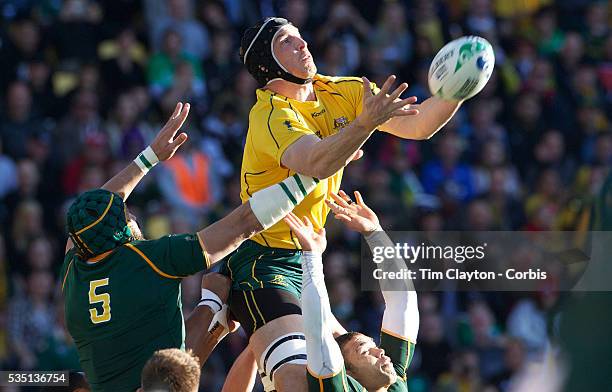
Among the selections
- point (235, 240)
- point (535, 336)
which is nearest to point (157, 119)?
point (535, 336)

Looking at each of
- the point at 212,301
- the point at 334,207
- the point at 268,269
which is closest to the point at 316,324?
the point at 268,269

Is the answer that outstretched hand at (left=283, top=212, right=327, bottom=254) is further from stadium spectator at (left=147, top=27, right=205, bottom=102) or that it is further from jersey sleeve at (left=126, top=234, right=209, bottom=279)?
stadium spectator at (left=147, top=27, right=205, bottom=102)

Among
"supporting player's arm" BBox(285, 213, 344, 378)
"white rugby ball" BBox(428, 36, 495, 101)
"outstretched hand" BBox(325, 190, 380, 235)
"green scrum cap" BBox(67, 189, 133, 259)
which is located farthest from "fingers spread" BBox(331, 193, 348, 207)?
"green scrum cap" BBox(67, 189, 133, 259)

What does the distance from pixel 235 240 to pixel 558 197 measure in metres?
7.64

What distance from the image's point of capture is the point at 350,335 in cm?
671

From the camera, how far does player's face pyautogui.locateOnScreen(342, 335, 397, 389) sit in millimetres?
6516

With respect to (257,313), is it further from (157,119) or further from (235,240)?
(157,119)

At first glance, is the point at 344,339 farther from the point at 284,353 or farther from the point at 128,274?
the point at 128,274

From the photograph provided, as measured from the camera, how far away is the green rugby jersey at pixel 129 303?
5.78 metres

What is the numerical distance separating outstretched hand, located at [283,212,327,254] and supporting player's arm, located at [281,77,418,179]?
24 cm

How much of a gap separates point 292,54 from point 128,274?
5.21 ft

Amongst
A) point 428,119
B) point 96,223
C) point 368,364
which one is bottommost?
point 368,364

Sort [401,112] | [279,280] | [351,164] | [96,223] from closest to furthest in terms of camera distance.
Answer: [96,223], [401,112], [279,280], [351,164]

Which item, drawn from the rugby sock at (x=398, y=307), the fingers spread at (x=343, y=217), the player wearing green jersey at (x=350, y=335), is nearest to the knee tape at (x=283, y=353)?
the player wearing green jersey at (x=350, y=335)
